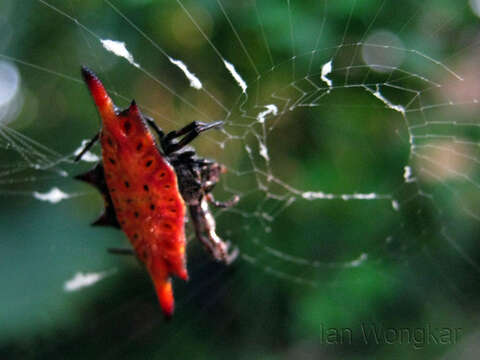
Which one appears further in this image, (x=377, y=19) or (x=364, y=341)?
(x=364, y=341)

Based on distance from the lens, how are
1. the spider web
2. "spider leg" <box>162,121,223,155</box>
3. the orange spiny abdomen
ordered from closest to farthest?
the orange spiny abdomen, "spider leg" <box>162,121,223,155</box>, the spider web

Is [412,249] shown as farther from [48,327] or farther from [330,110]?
[48,327]

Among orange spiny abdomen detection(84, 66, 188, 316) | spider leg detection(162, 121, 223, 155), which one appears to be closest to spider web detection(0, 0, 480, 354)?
spider leg detection(162, 121, 223, 155)

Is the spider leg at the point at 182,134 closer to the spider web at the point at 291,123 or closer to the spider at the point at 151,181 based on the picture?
the spider at the point at 151,181

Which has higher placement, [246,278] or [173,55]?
[173,55]

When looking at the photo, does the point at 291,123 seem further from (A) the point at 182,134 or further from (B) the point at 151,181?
(B) the point at 151,181

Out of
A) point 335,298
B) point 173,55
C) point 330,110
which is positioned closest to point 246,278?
point 335,298

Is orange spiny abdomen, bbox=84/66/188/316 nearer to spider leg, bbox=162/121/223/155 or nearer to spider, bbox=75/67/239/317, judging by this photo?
spider, bbox=75/67/239/317

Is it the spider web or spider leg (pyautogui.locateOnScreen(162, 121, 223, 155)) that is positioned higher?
spider leg (pyautogui.locateOnScreen(162, 121, 223, 155))

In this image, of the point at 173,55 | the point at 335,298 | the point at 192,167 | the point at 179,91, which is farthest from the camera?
the point at 335,298
